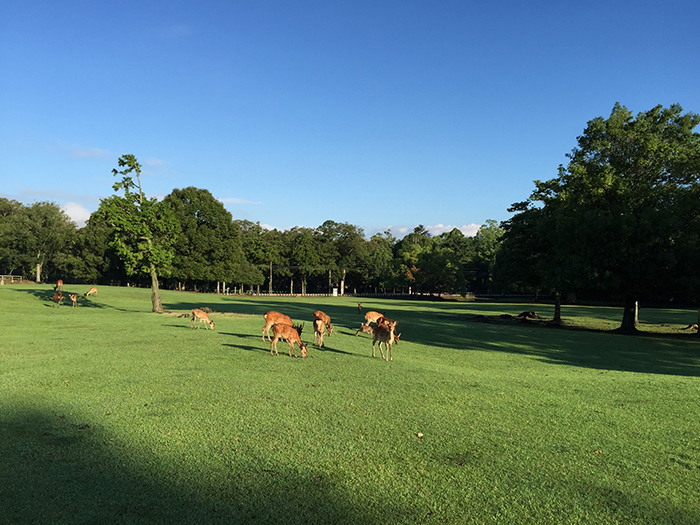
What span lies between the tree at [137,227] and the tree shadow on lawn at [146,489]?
26085 millimetres

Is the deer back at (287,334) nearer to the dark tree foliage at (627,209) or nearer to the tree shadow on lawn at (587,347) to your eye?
the tree shadow on lawn at (587,347)

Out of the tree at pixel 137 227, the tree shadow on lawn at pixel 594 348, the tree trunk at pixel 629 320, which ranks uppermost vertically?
the tree at pixel 137 227

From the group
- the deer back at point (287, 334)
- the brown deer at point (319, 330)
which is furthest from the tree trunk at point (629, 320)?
the deer back at point (287, 334)

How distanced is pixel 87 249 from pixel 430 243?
2717 inches

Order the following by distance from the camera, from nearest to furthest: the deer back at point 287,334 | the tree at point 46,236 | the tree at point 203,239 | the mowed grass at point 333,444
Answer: the mowed grass at point 333,444 → the deer back at point 287,334 → the tree at point 203,239 → the tree at point 46,236

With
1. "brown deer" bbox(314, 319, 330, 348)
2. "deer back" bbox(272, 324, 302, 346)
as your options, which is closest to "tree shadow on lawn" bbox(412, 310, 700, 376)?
"brown deer" bbox(314, 319, 330, 348)

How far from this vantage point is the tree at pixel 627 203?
2288 centimetres

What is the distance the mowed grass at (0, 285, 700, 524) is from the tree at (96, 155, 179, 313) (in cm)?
1938

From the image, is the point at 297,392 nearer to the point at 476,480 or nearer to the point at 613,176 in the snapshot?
the point at 476,480

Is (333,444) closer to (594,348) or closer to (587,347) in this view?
(594,348)

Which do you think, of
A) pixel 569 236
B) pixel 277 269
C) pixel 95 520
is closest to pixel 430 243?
pixel 277 269

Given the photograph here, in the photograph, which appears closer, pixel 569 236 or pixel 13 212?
pixel 569 236

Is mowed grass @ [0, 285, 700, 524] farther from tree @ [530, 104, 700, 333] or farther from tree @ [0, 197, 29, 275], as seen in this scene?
tree @ [0, 197, 29, 275]

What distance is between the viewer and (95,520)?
379cm
